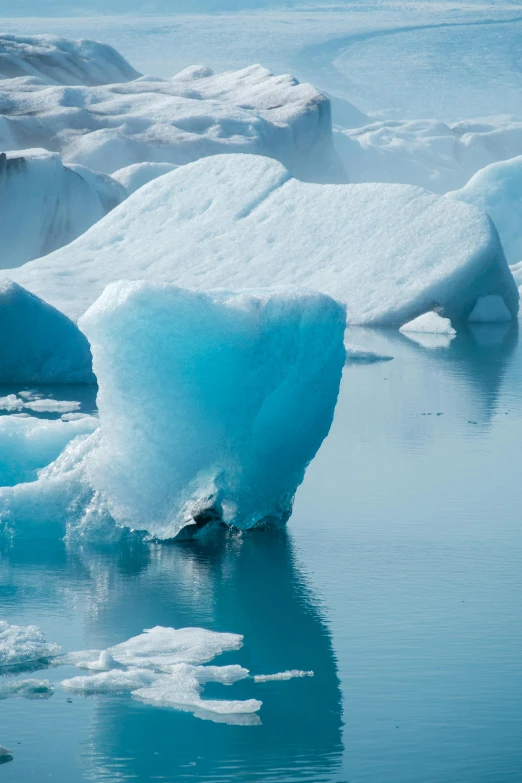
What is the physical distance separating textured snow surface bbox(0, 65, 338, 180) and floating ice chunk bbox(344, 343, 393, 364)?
12946 mm

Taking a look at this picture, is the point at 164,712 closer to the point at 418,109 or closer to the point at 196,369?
the point at 196,369

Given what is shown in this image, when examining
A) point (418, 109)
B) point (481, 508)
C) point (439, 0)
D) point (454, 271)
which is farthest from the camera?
point (439, 0)

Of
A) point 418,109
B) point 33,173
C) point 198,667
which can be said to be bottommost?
point 418,109

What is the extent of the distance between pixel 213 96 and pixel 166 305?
1004 inches

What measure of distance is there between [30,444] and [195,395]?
1203mm

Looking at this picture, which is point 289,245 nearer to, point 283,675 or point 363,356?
point 363,356

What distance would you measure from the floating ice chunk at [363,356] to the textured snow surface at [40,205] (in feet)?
26.9

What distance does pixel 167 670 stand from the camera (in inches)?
129

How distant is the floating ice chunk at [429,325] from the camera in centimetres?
1303

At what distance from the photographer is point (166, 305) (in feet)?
14.7

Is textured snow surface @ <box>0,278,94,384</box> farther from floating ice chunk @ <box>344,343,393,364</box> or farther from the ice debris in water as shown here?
the ice debris in water

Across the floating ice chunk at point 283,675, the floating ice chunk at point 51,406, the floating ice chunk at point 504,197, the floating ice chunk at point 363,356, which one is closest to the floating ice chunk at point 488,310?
the floating ice chunk at point 363,356

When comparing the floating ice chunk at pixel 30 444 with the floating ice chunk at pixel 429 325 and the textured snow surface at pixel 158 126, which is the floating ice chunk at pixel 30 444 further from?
the textured snow surface at pixel 158 126

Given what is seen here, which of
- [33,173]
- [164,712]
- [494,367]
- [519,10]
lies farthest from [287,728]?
[519,10]
